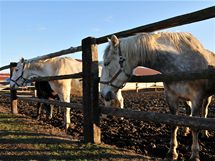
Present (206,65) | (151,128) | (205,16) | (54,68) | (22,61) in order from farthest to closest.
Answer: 1. (22,61)
2. (54,68)
3. (151,128)
4. (206,65)
5. (205,16)

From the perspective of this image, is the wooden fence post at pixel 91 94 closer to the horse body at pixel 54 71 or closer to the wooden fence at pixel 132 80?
the wooden fence at pixel 132 80

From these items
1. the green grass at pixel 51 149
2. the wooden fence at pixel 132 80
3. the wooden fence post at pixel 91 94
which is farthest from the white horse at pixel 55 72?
the wooden fence post at pixel 91 94

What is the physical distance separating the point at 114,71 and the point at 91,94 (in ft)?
2.02

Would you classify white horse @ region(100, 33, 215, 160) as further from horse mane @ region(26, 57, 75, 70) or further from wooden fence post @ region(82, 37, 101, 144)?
horse mane @ region(26, 57, 75, 70)

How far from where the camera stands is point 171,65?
4258 mm

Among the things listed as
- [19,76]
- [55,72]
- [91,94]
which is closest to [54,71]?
[55,72]

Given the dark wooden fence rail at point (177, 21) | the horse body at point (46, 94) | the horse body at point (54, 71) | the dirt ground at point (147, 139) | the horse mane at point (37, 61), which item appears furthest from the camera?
the horse body at point (46, 94)

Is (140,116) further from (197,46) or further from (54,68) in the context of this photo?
(54,68)

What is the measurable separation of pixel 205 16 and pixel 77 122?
5.15 metres

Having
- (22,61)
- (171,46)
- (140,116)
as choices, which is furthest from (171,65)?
(22,61)

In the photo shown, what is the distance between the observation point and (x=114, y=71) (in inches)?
169

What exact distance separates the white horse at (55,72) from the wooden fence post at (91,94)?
8.46ft

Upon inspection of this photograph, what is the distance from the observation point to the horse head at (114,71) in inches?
167

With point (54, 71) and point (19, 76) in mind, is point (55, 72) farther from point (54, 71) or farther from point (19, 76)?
point (19, 76)
